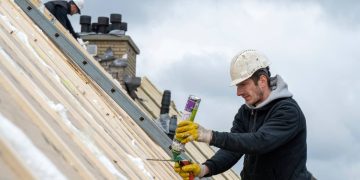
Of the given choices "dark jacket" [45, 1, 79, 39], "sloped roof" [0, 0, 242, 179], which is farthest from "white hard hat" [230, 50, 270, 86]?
"dark jacket" [45, 1, 79, 39]

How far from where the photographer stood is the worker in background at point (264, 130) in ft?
15.7

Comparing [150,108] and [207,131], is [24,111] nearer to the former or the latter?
[207,131]

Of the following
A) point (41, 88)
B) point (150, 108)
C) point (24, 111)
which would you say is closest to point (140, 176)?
point (41, 88)

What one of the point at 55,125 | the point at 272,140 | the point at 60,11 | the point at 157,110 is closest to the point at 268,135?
the point at 272,140

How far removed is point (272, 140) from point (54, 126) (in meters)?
1.74

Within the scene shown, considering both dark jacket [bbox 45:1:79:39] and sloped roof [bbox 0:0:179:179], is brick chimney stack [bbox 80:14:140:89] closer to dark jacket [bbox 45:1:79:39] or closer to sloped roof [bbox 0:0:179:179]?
dark jacket [bbox 45:1:79:39]

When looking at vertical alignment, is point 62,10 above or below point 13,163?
above

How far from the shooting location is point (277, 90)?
5066mm

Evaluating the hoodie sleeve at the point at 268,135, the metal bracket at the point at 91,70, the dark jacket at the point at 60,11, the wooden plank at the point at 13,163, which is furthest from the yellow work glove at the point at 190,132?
the dark jacket at the point at 60,11

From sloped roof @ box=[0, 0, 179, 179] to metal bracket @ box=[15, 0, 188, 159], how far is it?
26 centimetres

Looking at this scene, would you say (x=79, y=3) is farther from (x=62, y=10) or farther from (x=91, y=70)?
(x=91, y=70)

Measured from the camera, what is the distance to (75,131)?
384 centimetres

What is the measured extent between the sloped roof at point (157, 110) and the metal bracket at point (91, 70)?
5360mm

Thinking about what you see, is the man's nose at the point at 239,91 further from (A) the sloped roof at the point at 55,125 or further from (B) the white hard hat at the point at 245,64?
(A) the sloped roof at the point at 55,125
